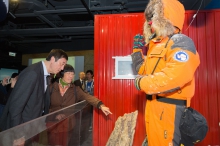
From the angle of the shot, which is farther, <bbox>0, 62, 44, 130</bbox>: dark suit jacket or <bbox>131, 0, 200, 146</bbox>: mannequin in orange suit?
<bbox>0, 62, 44, 130</bbox>: dark suit jacket

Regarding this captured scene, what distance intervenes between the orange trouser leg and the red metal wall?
1670 mm

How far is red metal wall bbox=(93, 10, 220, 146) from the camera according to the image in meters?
2.92

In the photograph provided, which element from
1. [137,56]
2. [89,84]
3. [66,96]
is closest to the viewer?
[137,56]

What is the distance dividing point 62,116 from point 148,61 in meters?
1.02

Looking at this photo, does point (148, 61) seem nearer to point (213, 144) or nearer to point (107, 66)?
point (107, 66)

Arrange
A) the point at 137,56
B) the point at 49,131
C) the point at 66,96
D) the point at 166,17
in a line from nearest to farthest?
the point at 166,17 < the point at 49,131 < the point at 137,56 < the point at 66,96

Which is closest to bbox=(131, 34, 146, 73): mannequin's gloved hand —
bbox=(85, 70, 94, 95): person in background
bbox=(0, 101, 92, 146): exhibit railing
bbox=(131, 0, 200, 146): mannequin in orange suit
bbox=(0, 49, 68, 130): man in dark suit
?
bbox=(131, 0, 200, 146): mannequin in orange suit

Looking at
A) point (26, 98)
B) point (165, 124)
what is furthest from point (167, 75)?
point (26, 98)

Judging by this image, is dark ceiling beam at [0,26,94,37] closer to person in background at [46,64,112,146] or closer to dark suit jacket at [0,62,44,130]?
person in background at [46,64,112,146]

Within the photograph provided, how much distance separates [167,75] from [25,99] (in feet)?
4.04

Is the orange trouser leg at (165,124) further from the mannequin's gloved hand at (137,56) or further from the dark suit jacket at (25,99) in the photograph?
the dark suit jacket at (25,99)

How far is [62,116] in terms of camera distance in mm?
1899

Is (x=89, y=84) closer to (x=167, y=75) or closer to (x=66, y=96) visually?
(x=66, y=96)

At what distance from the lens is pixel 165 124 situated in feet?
4.26
